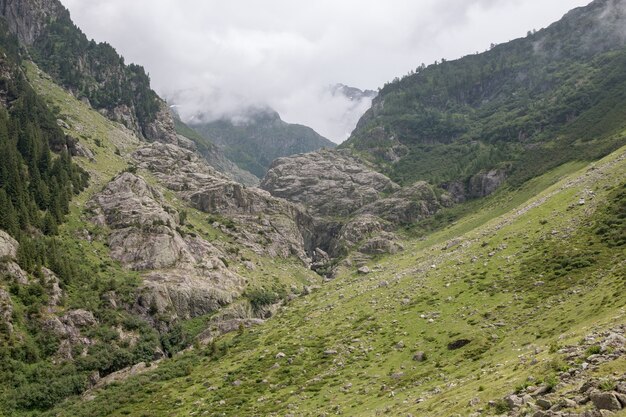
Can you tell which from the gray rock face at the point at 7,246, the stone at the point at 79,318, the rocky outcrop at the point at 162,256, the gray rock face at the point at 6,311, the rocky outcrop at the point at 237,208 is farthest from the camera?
the rocky outcrop at the point at 237,208

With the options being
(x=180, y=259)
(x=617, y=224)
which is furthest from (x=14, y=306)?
(x=617, y=224)

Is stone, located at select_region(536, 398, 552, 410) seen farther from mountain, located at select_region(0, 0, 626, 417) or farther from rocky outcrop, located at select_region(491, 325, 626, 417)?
mountain, located at select_region(0, 0, 626, 417)

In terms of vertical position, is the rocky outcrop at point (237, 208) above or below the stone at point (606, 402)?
above

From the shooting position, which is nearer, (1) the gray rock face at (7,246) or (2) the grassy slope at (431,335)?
(2) the grassy slope at (431,335)

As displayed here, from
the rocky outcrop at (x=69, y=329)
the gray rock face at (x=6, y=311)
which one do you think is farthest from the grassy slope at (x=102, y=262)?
the rocky outcrop at (x=69, y=329)

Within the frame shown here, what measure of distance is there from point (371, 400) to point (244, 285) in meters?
91.0

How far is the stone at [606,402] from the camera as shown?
19475 millimetres

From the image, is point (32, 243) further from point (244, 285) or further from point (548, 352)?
point (548, 352)

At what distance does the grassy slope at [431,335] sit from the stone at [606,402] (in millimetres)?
3679

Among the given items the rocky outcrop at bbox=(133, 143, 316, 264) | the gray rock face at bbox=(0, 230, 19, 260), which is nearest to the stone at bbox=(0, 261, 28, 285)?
the gray rock face at bbox=(0, 230, 19, 260)

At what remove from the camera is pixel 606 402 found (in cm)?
1972

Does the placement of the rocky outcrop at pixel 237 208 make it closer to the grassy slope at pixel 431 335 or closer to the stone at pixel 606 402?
the grassy slope at pixel 431 335

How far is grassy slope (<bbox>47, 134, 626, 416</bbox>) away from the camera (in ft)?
141

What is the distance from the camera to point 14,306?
85938 mm
